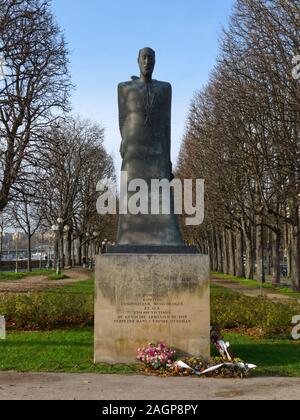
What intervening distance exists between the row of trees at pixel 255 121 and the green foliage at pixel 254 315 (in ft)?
29.5

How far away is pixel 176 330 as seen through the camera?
10.9 m

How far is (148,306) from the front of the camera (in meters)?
10.9

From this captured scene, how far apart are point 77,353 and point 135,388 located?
3472mm

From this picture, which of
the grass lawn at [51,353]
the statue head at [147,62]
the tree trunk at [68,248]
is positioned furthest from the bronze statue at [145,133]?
the tree trunk at [68,248]

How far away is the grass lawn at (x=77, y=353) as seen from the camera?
420 inches

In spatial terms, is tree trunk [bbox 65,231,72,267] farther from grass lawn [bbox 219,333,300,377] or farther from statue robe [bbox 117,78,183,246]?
statue robe [bbox 117,78,183,246]

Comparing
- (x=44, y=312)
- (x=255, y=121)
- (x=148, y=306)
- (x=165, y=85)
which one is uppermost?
(x=255, y=121)

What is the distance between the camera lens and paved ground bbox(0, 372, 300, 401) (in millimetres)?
8406

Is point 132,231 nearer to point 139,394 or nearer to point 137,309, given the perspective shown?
point 137,309

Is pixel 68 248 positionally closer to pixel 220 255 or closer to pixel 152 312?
pixel 220 255

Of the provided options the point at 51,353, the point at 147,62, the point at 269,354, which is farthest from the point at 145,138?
the point at 269,354

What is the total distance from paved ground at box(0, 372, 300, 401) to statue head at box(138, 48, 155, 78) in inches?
230

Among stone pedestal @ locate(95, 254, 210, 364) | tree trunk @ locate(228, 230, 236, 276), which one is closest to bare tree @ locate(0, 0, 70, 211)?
stone pedestal @ locate(95, 254, 210, 364)
